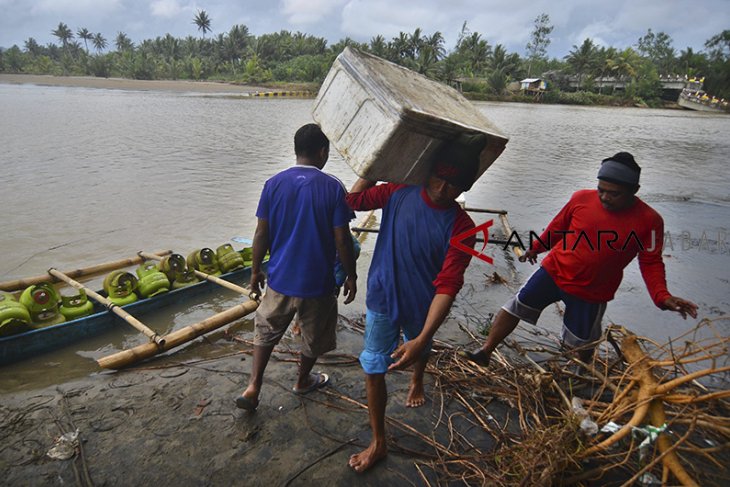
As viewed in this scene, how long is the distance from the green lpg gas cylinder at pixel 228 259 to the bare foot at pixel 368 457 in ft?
10.1

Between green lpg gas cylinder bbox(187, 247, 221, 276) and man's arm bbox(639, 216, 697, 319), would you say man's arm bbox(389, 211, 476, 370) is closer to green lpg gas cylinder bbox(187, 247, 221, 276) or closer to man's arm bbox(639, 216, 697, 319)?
man's arm bbox(639, 216, 697, 319)

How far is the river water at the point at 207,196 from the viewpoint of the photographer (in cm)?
518

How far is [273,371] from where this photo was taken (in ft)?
10.8

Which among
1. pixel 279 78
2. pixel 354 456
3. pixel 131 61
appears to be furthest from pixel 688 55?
pixel 354 456

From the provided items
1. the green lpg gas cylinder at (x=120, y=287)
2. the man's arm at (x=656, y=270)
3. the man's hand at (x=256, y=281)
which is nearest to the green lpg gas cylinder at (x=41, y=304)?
the green lpg gas cylinder at (x=120, y=287)

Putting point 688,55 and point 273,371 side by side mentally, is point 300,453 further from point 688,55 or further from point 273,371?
point 688,55

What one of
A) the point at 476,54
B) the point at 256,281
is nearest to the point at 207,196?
the point at 256,281

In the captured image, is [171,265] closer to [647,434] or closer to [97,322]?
[97,322]

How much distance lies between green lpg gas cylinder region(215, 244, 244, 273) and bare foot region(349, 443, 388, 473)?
3.09 meters

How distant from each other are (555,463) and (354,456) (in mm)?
1054

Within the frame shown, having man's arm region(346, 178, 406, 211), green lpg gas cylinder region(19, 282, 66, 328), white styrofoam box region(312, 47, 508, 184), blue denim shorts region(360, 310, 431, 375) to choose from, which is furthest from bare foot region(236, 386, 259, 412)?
green lpg gas cylinder region(19, 282, 66, 328)

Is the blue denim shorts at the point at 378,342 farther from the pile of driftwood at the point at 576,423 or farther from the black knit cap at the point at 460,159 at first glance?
the black knit cap at the point at 460,159

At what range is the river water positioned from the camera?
5184mm

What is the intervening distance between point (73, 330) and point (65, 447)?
1.56m
